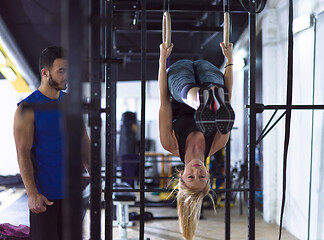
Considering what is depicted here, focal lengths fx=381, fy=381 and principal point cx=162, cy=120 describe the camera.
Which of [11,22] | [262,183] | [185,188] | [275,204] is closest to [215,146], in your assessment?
[185,188]

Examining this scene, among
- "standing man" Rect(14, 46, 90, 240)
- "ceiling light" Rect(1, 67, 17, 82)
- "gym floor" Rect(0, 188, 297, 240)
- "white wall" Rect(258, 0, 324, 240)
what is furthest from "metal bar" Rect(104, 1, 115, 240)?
"ceiling light" Rect(1, 67, 17, 82)

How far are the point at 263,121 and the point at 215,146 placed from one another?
3.17m

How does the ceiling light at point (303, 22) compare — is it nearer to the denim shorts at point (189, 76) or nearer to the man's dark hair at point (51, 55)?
the denim shorts at point (189, 76)

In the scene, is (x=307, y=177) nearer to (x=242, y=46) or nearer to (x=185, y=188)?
(x=185, y=188)

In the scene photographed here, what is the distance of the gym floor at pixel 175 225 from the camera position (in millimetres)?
4762

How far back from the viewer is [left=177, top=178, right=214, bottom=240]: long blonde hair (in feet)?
8.57

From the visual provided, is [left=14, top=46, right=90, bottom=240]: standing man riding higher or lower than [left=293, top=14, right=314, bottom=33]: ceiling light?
lower

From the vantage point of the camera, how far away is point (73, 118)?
0.99 meters

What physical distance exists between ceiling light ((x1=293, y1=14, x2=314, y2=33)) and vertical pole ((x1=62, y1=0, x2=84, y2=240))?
11.7ft

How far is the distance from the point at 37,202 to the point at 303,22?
331 cm

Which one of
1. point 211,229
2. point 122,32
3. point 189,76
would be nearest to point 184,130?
point 189,76

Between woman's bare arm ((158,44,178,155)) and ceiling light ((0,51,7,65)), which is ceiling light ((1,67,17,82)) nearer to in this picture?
ceiling light ((0,51,7,65))

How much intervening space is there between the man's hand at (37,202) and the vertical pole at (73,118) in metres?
1.25

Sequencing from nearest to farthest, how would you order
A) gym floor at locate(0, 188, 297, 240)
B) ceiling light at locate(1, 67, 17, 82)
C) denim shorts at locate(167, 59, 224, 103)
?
denim shorts at locate(167, 59, 224, 103) < gym floor at locate(0, 188, 297, 240) < ceiling light at locate(1, 67, 17, 82)
